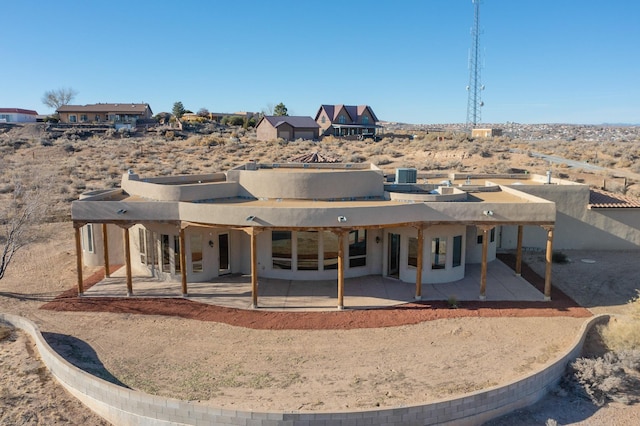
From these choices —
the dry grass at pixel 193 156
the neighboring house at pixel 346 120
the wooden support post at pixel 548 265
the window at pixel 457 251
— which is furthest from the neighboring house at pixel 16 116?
the wooden support post at pixel 548 265

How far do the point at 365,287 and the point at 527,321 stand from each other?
5.97 meters

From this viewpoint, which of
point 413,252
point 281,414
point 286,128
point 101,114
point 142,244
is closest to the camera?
point 281,414

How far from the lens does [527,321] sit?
53.8 ft

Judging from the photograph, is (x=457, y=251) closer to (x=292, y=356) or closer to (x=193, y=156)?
(x=292, y=356)

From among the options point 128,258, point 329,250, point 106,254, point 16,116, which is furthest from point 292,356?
point 16,116

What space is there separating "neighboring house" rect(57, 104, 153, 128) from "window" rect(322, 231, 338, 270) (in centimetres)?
7158

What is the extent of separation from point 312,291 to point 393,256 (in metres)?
3.88

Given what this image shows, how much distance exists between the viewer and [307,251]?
1977 centimetres

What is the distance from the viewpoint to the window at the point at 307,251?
64.3 feet

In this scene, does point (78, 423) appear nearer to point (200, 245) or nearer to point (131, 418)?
point (131, 418)

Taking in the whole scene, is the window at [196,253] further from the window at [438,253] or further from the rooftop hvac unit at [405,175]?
the rooftop hvac unit at [405,175]

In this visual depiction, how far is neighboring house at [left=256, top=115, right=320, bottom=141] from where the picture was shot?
69500mm

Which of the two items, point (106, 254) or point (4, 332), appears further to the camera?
point (106, 254)

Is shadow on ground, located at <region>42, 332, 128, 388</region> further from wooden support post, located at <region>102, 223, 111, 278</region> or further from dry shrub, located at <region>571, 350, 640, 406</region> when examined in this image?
dry shrub, located at <region>571, 350, 640, 406</region>
